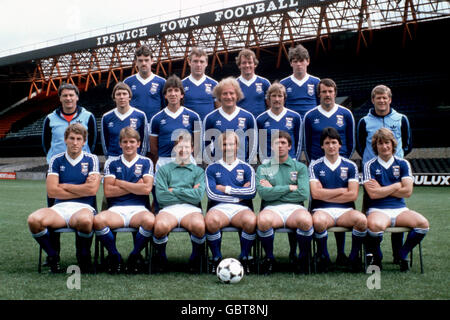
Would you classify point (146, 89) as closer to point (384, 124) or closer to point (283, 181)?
point (283, 181)

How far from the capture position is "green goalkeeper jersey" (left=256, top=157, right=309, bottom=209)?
4355mm

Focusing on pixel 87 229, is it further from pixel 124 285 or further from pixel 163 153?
pixel 163 153

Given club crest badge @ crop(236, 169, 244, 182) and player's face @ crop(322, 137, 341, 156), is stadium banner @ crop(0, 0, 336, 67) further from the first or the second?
club crest badge @ crop(236, 169, 244, 182)

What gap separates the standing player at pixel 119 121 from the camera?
499 centimetres

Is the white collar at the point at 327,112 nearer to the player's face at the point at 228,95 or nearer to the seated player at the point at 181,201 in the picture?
the player's face at the point at 228,95

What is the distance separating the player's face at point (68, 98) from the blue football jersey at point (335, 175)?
284cm

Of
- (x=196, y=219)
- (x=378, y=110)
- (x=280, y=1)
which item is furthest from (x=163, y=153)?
(x=280, y=1)

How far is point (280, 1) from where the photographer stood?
1852 cm

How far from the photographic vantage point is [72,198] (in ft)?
14.5

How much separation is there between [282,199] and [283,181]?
193 millimetres

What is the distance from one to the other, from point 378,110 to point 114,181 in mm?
3078

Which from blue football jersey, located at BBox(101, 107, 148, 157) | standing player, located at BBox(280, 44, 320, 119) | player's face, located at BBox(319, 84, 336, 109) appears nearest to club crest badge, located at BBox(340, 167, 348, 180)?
player's face, located at BBox(319, 84, 336, 109)

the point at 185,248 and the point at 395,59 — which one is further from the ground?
the point at 395,59

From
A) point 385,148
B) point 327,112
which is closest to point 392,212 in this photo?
point 385,148
